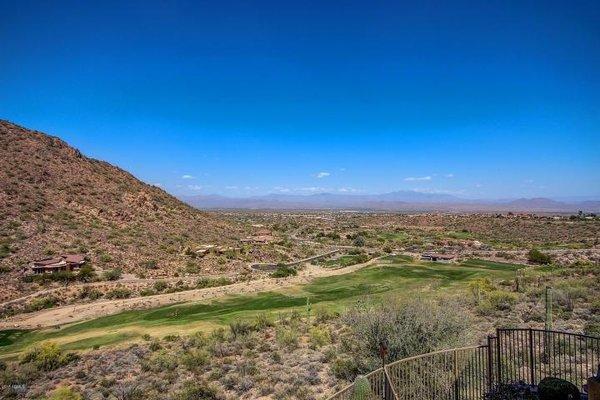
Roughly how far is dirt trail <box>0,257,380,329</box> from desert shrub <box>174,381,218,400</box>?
70.7 feet

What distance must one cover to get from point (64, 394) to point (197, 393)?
477 centimetres

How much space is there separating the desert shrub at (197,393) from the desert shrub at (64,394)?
353cm

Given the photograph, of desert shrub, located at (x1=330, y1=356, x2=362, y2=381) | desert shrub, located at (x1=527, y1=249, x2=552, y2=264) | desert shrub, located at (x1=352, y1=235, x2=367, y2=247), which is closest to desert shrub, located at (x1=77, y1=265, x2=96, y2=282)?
desert shrub, located at (x1=330, y1=356, x2=362, y2=381)

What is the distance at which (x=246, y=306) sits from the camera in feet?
104

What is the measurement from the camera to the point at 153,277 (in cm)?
4697

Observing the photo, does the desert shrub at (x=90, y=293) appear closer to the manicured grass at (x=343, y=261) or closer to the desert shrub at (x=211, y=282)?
the desert shrub at (x=211, y=282)

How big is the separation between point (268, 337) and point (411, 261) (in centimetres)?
3636

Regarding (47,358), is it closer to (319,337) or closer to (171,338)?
(171,338)

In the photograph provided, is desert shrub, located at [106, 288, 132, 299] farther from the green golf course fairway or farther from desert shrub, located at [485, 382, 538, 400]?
desert shrub, located at [485, 382, 538, 400]

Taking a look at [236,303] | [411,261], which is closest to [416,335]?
[236,303]

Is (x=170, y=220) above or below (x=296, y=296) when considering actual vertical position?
above

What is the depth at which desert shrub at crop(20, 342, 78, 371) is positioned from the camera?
18391mm

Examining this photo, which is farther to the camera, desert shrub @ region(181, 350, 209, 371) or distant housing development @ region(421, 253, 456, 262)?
distant housing development @ region(421, 253, 456, 262)

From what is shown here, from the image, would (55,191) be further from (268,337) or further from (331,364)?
(331,364)
